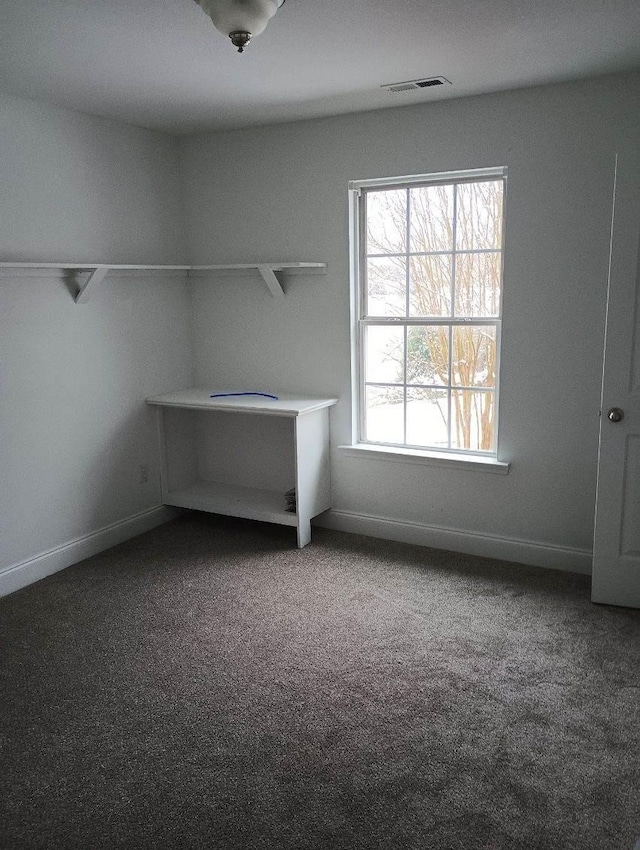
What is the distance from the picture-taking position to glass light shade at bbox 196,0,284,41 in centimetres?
215

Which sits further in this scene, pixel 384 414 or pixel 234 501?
pixel 234 501

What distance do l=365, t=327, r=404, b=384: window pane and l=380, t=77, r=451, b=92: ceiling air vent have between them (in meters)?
1.30

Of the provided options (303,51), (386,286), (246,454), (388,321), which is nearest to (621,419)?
(388,321)

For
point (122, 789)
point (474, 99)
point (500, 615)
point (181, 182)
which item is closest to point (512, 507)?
point (500, 615)

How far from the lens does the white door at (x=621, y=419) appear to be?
304 centimetres

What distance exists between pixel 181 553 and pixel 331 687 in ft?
5.47

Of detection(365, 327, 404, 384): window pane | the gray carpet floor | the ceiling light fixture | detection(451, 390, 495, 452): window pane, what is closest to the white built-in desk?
detection(365, 327, 404, 384): window pane

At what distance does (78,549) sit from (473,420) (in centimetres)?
243

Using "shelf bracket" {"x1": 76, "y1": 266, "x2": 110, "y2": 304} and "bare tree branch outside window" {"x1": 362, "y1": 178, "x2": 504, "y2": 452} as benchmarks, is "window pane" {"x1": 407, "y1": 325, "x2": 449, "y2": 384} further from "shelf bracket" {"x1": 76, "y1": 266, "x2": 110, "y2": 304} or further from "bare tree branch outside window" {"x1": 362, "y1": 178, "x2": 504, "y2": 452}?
"shelf bracket" {"x1": 76, "y1": 266, "x2": 110, "y2": 304}

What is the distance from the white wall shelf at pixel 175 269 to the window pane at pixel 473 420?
1.15 meters

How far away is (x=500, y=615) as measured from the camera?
3.28 metres

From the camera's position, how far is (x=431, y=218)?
12.8 ft

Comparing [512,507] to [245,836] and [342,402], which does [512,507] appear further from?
[245,836]

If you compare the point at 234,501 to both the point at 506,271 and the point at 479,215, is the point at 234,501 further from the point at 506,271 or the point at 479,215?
the point at 479,215
